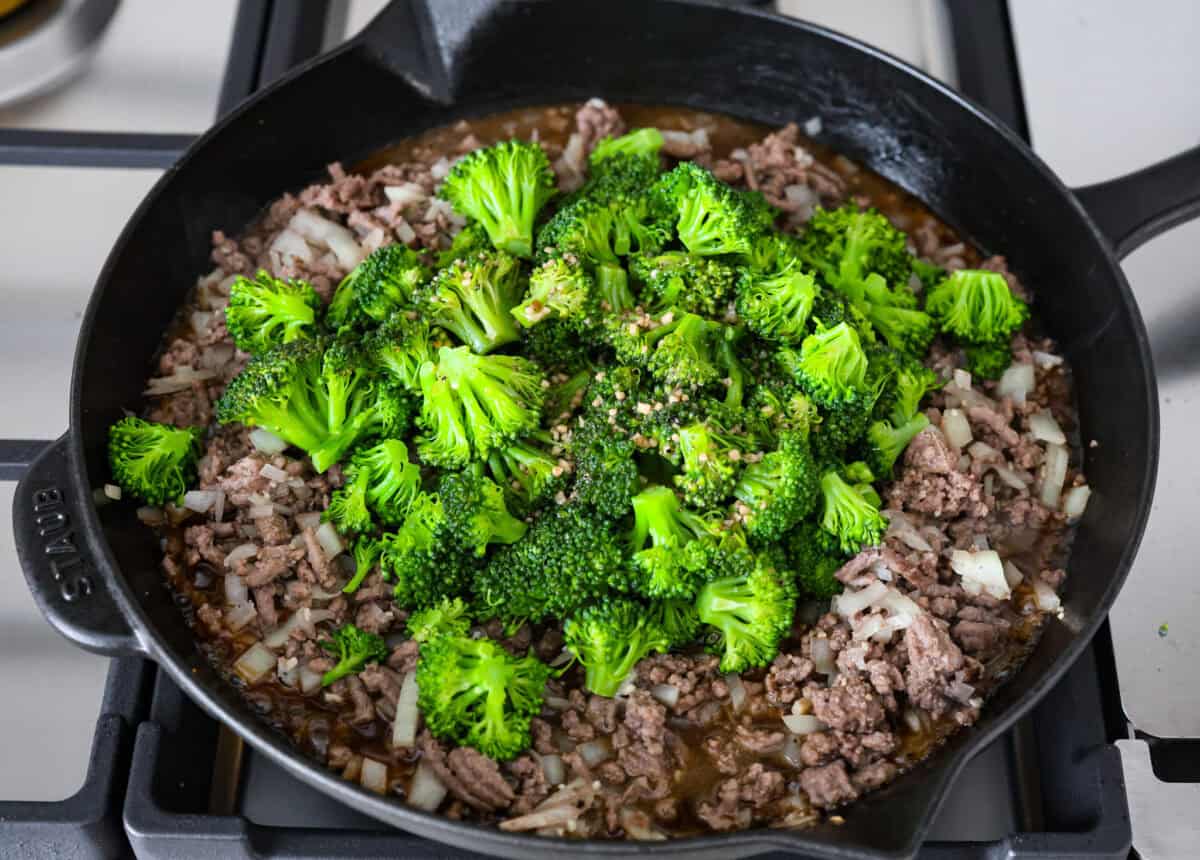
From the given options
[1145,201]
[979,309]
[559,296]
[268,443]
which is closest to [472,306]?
[559,296]

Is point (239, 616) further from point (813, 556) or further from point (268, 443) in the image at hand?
point (813, 556)

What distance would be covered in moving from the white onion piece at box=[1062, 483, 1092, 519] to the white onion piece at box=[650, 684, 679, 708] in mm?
682

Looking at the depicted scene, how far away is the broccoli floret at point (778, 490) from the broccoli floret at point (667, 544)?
0.06 m

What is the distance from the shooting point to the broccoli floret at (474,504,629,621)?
5.10 ft

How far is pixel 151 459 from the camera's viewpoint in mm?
1683

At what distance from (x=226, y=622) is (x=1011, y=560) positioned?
1152 mm

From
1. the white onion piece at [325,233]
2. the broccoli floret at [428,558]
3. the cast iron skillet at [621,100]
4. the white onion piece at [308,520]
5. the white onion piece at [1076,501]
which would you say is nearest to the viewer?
the cast iron skillet at [621,100]

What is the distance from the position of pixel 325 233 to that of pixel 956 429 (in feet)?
3.52

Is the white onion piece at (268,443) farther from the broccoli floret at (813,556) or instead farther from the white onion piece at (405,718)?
the broccoli floret at (813,556)

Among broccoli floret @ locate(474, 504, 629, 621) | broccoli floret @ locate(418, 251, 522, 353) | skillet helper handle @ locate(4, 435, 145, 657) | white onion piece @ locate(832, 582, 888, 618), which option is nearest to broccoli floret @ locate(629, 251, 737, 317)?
broccoli floret @ locate(418, 251, 522, 353)

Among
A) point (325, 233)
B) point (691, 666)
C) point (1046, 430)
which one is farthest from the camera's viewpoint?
point (325, 233)

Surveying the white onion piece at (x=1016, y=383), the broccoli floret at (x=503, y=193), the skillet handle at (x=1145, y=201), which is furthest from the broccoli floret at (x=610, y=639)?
the skillet handle at (x=1145, y=201)

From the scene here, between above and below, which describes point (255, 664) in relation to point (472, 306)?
below

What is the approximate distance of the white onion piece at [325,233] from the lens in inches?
76.7
